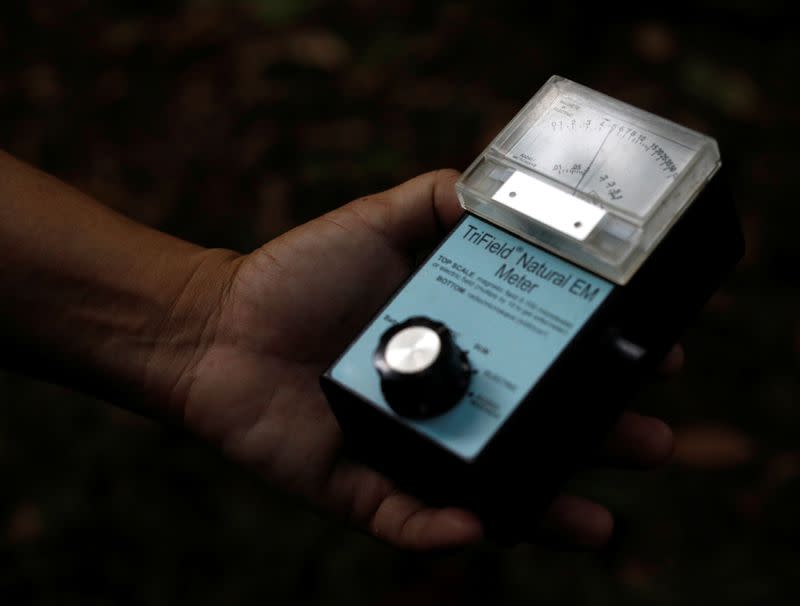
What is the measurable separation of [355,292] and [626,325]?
45 cm

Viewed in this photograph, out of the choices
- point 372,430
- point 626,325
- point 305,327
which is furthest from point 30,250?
point 626,325

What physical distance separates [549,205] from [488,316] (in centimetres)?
20

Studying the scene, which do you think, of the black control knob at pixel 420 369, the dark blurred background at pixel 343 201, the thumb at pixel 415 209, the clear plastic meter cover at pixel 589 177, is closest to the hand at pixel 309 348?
the thumb at pixel 415 209

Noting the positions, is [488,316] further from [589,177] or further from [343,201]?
[343,201]

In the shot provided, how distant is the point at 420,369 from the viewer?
1158 millimetres

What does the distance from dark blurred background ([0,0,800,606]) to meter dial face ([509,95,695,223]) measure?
0.89 m

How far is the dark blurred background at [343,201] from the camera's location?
2.02m

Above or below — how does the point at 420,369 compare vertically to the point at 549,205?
below

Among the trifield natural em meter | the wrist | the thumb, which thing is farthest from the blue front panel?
the wrist

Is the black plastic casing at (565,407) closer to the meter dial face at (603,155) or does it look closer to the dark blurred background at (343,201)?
the meter dial face at (603,155)

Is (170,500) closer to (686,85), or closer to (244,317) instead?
(244,317)

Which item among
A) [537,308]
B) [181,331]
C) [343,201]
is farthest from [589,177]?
[343,201]

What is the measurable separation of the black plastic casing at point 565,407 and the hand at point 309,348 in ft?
0.26

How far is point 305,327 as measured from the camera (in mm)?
1517
